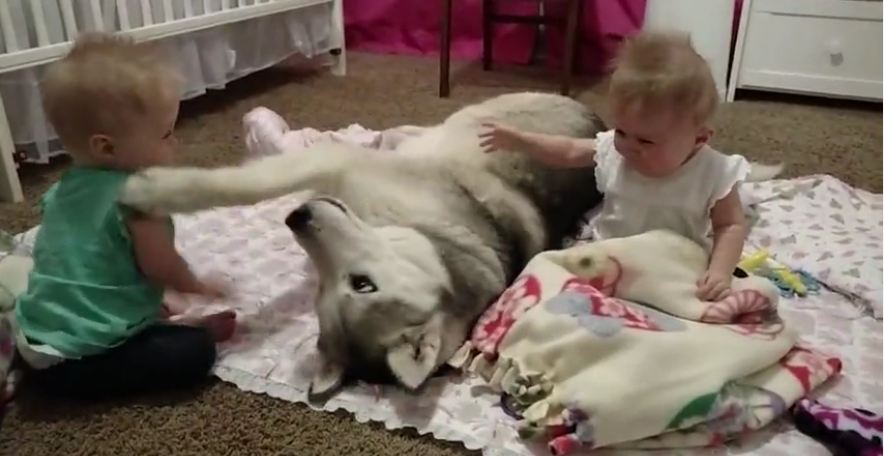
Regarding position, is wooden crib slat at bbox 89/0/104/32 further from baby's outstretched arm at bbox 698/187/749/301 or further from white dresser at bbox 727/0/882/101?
white dresser at bbox 727/0/882/101

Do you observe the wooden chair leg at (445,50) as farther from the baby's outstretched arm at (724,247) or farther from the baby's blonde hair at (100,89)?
the baby's blonde hair at (100,89)

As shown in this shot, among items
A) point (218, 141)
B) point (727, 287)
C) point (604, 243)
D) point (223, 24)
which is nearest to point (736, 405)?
point (727, 287)

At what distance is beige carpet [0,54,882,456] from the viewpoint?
100 centimetres

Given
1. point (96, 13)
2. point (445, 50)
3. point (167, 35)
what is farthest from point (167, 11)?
point (445, 50)

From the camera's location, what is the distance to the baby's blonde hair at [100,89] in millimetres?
1015

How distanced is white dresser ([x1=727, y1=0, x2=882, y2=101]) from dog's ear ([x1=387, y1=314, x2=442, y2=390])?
1.89m

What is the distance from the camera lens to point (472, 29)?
318cm

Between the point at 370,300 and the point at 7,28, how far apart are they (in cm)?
108

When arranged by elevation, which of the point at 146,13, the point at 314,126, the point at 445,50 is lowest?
the point at 314,126

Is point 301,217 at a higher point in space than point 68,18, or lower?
lower

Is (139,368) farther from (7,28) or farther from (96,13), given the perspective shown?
(96,13)

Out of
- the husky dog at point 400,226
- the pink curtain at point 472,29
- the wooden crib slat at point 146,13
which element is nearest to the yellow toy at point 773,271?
the husky dog at point 400,226

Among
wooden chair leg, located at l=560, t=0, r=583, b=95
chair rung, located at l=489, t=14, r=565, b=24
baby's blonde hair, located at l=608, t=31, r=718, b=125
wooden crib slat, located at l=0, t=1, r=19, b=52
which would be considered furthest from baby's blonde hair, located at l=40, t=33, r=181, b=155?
chair rung, located at l=489, t=14, r=565, b=24

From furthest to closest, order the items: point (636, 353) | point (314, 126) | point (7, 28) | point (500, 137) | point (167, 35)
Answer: point (314, 126) < point (167, 35) < point (7, 28) < point (500, 137) < point (636, 353)
